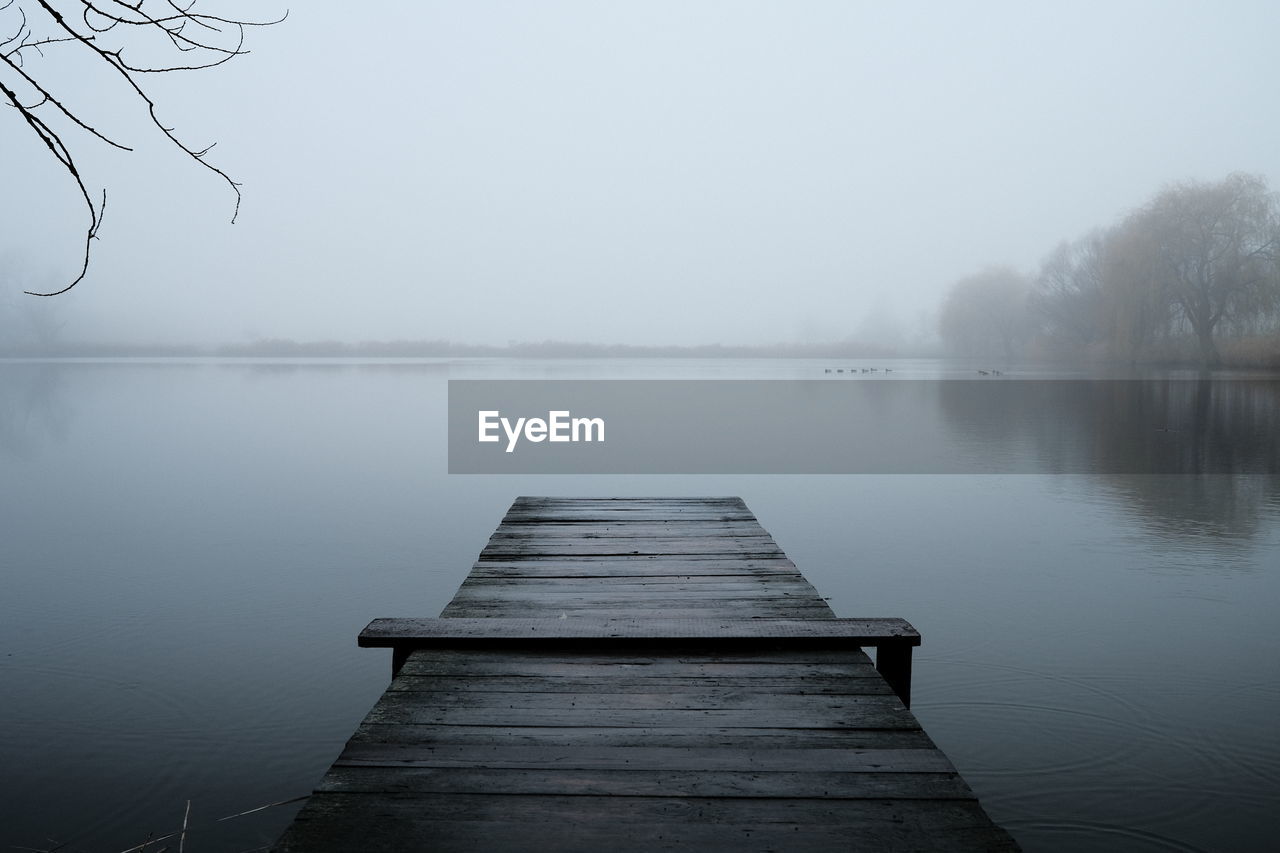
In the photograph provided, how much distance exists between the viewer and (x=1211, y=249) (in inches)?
1763

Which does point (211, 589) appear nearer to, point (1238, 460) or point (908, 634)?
point (908, 634)

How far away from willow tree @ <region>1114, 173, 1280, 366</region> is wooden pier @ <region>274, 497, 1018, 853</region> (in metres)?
44.2

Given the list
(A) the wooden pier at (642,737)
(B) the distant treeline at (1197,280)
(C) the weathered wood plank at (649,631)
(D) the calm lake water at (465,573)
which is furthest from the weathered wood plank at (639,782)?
(B) the distant treeline at (1197,280)

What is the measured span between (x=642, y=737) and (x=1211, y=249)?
51658 mm

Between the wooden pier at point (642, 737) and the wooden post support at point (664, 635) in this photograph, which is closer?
the wooden pier at point (642, 737)

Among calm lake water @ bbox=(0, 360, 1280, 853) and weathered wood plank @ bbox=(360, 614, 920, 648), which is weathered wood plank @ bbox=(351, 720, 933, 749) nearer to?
weathered wood plank @ bbox=(360, 614, 920, 648)

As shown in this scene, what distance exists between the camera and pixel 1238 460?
47.4ft

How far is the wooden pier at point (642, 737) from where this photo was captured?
2.08 metres

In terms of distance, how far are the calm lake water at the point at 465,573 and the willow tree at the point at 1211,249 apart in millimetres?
36526

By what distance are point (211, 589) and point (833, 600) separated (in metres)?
4.78

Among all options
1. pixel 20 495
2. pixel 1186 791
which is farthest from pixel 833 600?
pixel 20 495

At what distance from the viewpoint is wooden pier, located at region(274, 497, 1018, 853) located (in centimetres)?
208

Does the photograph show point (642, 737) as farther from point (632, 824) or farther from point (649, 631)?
point (649, 631)

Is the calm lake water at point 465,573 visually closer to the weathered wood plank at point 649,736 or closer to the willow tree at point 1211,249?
the weathered wood plank at point 649,736
